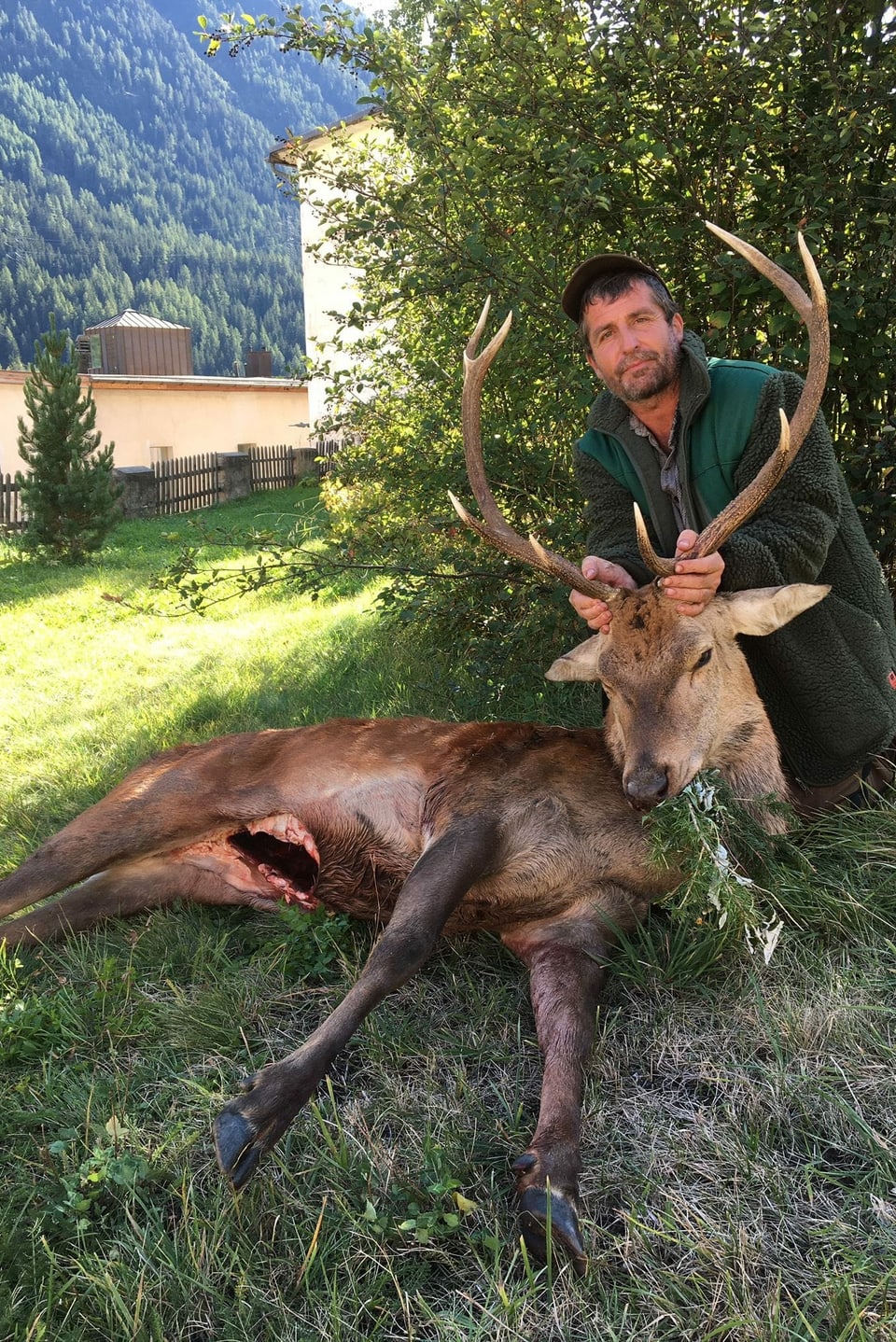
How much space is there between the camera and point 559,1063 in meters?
2.74

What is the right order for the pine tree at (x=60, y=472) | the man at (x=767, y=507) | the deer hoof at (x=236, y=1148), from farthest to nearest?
the pine tree at (x=60, y=472) < the man at (x=767, y=507) < the deer hoof at (x=236, y=1148)

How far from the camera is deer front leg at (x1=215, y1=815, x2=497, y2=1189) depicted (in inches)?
95.4

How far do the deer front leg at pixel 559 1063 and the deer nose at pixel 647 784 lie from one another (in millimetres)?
508

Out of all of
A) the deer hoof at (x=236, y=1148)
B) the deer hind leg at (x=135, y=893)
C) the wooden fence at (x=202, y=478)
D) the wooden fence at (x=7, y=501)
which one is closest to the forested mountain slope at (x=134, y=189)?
the wooden fence at (x=202, y=478)

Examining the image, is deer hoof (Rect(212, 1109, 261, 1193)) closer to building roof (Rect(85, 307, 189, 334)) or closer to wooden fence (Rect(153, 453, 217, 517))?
wooden fence (Rect(153, 453, 217, 517))

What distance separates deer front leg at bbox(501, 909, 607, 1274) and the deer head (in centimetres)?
48

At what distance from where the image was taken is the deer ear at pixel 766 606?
3324mm

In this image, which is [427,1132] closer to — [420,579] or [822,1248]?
[822,1248]

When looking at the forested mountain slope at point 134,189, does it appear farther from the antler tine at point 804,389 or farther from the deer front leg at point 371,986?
the deer front leg at point 371,986

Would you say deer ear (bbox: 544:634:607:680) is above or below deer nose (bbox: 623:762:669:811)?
above

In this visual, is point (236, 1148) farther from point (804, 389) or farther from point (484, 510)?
point (804, 389)

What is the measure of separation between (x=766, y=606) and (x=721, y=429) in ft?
2.24

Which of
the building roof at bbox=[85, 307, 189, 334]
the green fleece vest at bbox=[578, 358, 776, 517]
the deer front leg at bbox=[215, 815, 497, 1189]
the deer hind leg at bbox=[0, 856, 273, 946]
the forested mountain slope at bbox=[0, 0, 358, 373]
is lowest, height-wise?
the deer hind leg at bbox=[0, 856, 273, 946]

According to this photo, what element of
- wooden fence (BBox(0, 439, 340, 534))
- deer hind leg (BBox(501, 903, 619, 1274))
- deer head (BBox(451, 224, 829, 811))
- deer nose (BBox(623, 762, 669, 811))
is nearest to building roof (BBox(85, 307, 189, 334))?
wooden fence (BBox(0, 439, 340, 534))
